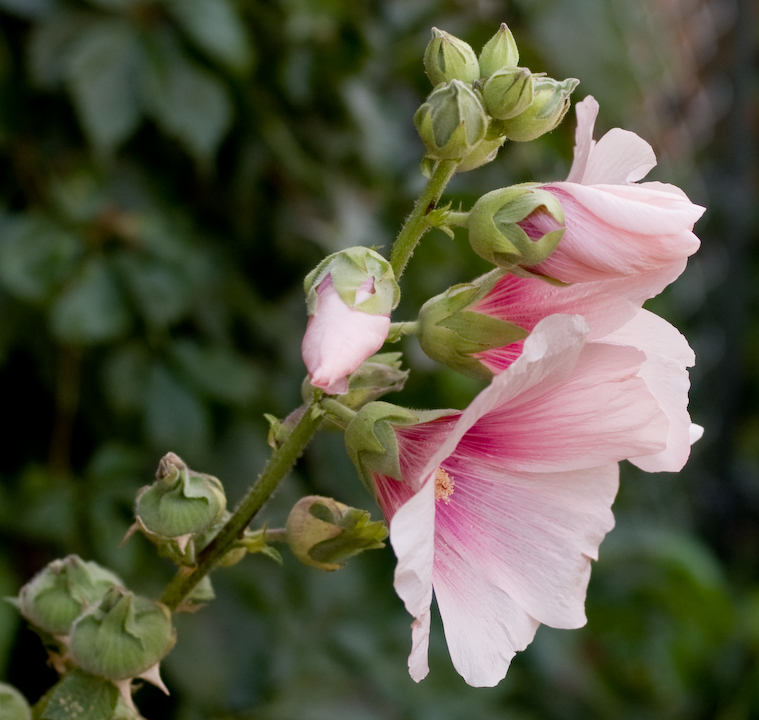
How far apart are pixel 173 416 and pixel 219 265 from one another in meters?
0.24

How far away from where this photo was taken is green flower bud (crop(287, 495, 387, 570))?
551 millimetres

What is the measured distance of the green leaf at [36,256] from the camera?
3.38ft

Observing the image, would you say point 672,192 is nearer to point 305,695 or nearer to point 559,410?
point 559,410

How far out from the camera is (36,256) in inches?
41.7

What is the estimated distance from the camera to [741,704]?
2137 millimetres

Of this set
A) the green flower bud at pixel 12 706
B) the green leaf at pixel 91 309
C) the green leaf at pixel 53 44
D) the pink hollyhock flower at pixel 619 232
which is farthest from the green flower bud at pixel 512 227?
the green leaf at pixel 53 44

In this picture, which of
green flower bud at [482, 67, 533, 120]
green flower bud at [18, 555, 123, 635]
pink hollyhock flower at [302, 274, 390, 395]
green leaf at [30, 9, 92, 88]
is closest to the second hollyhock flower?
pink hollyhock flower at [302, 274, 390, 395]

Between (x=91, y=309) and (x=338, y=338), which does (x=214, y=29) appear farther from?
(x=338, y=338)

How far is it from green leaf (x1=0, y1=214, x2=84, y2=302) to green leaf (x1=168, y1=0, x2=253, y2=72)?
0.96 ft

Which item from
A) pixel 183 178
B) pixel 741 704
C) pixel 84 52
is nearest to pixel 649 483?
pixel 741 704

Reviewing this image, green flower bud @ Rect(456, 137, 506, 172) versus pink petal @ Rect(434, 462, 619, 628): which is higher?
green flower bud @ Rect(456, 137, 506, 172)

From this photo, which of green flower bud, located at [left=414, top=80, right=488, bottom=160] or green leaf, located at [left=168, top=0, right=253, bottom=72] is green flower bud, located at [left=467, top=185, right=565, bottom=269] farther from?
green leaf, located at [left=168, top=0, right=253, bottom=72]

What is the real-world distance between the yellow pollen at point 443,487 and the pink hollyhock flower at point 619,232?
6.1 inches

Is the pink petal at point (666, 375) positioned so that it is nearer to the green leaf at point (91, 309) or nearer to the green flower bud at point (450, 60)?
the green flower bud at point (450, 60)
